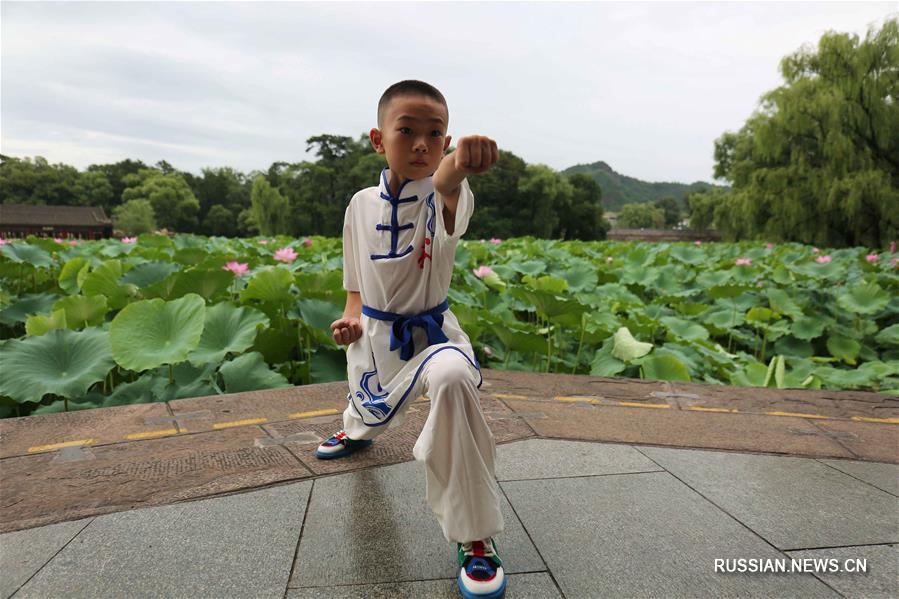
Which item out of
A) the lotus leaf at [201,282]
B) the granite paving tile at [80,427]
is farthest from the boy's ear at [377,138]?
the lotus leaf at [201,282]

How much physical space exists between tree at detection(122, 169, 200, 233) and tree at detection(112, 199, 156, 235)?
233cm

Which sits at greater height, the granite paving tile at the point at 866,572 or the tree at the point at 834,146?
the tree at the point at 834,146

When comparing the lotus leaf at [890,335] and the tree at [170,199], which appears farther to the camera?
the tree at [170,199]

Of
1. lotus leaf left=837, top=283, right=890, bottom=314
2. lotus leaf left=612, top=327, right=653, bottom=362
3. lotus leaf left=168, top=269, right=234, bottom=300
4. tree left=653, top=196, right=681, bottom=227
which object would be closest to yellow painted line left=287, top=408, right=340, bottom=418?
lotus leaf left=168, top=269, right=234, bottom=300

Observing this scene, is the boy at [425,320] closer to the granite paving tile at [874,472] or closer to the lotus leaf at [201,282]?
the granite paving tile at [874,472]

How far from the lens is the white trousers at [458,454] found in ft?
4.29

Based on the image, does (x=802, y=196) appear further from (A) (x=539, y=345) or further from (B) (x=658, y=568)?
(B) (x=658, y=568)

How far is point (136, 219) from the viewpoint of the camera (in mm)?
46750

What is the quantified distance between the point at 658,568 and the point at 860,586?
48 centimetres

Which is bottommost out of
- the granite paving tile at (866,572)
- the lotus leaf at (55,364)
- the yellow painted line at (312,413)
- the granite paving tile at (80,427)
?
the granite paving tile at (866,572)

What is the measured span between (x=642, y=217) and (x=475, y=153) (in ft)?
352

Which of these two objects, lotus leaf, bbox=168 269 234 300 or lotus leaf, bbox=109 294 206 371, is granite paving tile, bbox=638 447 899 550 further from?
lotus leaf, bbox=168 269 234 300

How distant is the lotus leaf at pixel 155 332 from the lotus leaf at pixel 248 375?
297 millimetres

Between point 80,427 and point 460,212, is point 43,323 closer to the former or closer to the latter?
point 80,427
